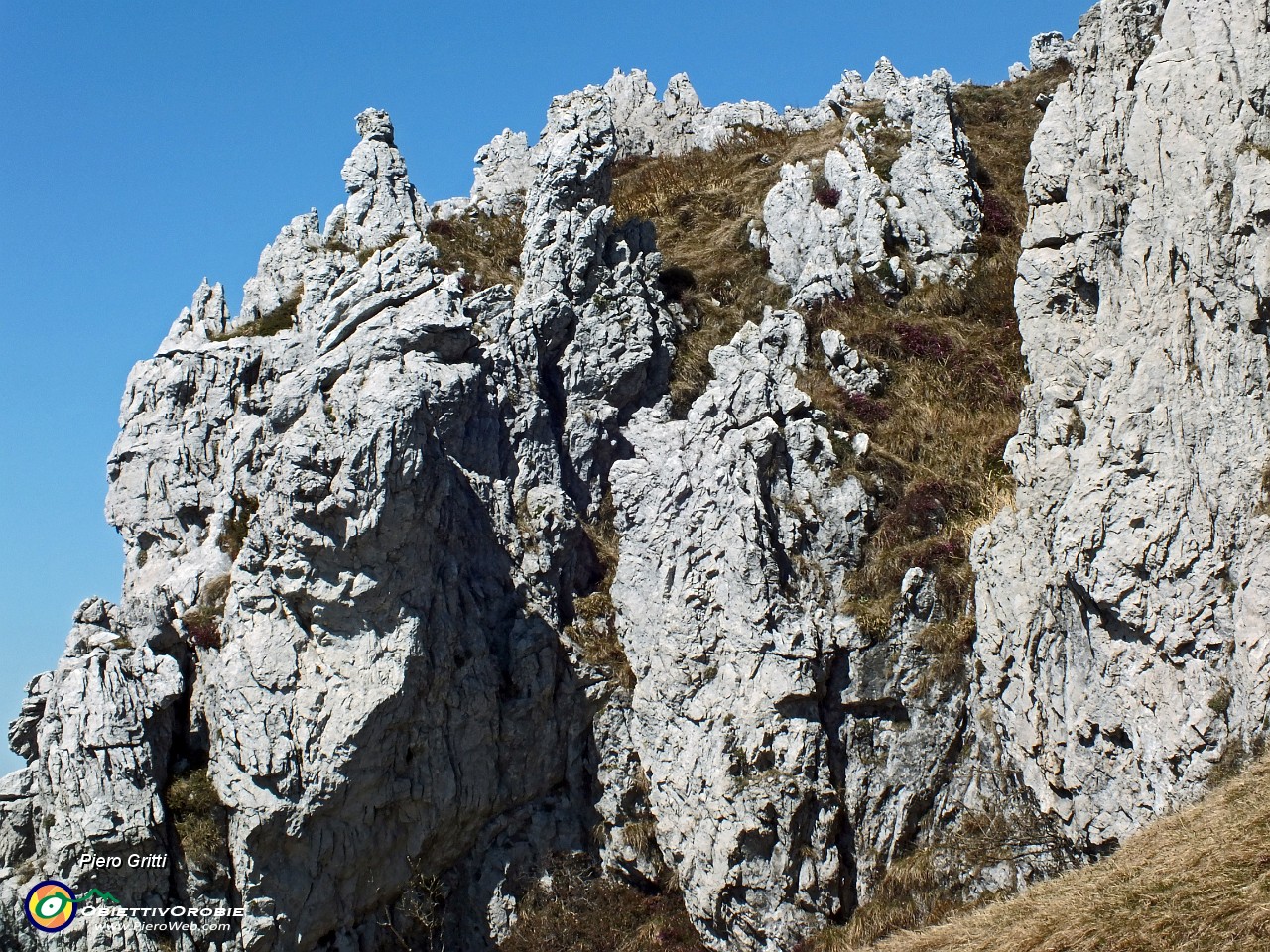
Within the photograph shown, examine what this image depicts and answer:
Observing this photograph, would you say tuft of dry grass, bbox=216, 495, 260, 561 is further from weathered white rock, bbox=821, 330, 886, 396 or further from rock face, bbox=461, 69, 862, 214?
rock face, bbox=461, 69, 862, 214

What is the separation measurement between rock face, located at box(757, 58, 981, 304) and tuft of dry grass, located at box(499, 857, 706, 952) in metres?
12.7

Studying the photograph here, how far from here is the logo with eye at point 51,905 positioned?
58.3 ft

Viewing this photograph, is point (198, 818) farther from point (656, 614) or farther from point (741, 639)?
point (741, 639)

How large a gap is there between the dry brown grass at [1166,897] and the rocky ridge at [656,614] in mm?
1330

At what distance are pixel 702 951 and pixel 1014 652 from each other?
6.90 m

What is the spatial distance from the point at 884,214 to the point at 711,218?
16.9 ft

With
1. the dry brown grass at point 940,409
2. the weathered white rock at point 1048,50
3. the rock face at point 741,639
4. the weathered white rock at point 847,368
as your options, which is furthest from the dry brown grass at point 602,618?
the weathered white rock at point 1048,50

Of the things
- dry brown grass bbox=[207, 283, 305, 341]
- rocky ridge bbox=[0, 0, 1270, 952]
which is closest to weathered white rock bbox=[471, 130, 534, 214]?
dry brown grass bbox=[207, 283, 305, 341]

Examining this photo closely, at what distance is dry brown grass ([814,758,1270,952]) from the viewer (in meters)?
11.5

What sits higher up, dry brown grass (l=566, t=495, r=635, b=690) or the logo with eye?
dry brown grass (l=566, t=495, r=635, b=690)

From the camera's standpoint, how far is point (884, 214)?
25906 millimetres

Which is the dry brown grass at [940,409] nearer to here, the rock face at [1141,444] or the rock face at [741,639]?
the rock face at [741,639]

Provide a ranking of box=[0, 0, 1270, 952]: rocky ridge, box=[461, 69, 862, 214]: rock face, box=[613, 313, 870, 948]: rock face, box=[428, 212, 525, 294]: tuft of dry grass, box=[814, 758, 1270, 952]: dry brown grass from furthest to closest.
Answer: box=[461, 69, 862, 214]: rock face
box=[428, 212, 525, 294]: tuft of dry grass
box=[613, 313, 870, 948]: rock face
box=[0, 0, 1270, 952]: rocky ridge
box=[814, 758, 1270, 952]: dry brown grass

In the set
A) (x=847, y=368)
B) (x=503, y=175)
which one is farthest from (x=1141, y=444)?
(x=503, y=175)
